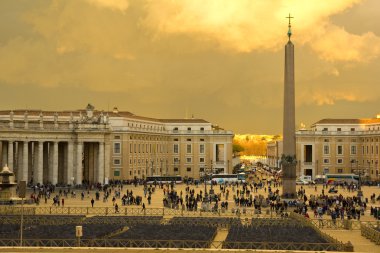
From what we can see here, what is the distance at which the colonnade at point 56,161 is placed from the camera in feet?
247

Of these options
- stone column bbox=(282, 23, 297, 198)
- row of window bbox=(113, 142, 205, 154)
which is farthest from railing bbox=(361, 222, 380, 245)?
row of window bbox=(113, 142, 205, 154)

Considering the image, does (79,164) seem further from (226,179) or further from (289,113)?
(289,113)

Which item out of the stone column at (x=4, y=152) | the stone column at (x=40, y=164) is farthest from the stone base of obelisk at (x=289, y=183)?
the stone column at (x=4, y=152)

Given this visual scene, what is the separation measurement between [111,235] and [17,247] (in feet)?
26.5

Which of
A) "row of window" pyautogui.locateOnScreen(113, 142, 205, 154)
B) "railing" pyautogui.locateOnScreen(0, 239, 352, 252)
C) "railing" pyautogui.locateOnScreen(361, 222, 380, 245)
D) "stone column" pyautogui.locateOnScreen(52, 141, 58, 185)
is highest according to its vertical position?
"row of window" pyautogui.locateOnScreen(113, 142, 205, 154)

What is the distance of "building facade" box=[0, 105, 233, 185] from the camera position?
7606cm

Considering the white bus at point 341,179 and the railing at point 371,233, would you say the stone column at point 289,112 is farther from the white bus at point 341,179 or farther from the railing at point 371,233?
the white bus at point 341,179

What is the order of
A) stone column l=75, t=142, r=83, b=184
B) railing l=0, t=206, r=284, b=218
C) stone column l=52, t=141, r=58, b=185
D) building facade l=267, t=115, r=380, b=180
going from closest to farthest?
railing l=0, t=206, r=284, b=218
stone column l=52, t=141, r=58, b=185
stone column l=75, t=142, r=83, b=184
building facade l=267, t=115, r=380, b=180

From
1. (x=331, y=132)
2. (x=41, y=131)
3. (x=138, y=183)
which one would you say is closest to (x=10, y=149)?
(x=41, y=131)

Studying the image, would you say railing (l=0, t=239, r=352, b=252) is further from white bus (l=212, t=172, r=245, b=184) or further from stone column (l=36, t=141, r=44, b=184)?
white bus (l=212, t=172, r=245, b=184)

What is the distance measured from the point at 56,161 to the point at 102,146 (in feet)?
18.7

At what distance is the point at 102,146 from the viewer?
78.9 meters

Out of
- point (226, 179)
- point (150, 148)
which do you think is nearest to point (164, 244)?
point (226, 179)

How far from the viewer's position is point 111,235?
31750 mm
